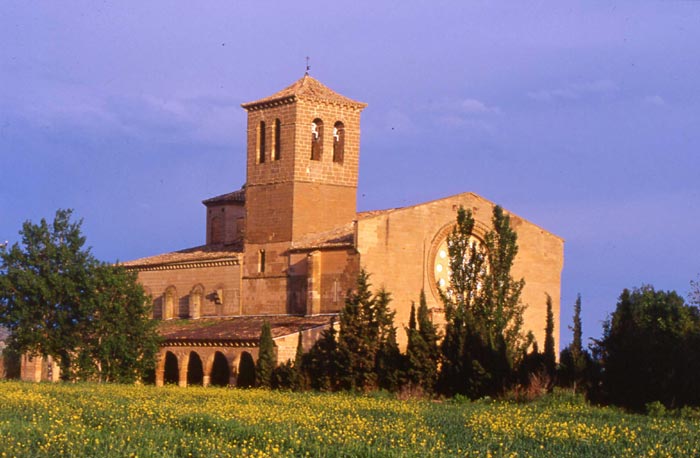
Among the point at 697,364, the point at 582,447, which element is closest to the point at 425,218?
the point at 697,364

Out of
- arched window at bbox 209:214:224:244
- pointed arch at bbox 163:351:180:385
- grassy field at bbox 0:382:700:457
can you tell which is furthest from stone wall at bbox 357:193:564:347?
arched window at bbox 209:214:224:244

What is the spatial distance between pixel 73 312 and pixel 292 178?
10491 millimetres

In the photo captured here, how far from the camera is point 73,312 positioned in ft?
162

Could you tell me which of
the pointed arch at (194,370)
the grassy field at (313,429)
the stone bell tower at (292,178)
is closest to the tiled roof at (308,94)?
the stone bell tower at (292,178)

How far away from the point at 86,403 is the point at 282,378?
1376cm

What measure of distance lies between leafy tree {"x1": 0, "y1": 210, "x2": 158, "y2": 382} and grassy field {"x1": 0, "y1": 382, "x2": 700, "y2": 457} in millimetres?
15676

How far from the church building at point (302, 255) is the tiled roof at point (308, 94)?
0.18 ft

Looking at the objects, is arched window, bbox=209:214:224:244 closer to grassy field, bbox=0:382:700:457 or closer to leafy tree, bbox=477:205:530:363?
leafy tree, bbox=477:205:530:363

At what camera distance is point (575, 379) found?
3922 cm

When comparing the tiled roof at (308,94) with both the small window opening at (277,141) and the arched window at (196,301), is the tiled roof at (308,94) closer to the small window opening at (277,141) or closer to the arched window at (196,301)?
the small window opening at (277,141)

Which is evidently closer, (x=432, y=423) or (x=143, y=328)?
(x=432, y=423)

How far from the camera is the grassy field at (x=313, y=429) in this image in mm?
21078

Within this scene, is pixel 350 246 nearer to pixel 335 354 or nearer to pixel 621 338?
pixel 335 354

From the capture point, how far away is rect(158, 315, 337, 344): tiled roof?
4603 centimetres
